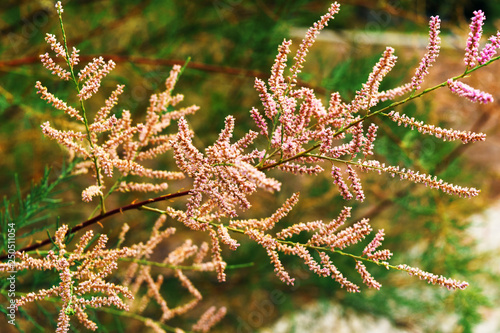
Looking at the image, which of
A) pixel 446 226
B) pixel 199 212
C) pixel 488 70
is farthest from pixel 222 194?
pixel 488 70

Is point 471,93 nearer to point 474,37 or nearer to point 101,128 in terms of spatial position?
point 474,37

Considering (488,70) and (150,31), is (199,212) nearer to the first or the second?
(150,31)

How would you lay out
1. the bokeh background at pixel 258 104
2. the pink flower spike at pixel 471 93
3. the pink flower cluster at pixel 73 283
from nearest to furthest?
the pink flower spike at pixel 471 93
the pink flower cluster at pixel 73 283
the bokeh background at pixel 258 104

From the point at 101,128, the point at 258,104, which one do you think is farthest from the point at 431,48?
the point at 258,104

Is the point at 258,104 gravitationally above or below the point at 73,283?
above

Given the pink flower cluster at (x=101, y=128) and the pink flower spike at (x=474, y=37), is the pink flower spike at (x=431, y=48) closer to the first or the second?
the pink flower spike at (x=474, y=37)

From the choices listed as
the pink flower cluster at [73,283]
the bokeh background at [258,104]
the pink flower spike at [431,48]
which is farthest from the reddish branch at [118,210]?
the bokeh background at [258,104]

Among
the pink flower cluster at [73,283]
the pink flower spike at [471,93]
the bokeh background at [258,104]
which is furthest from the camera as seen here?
the bokeh background at [258,104]

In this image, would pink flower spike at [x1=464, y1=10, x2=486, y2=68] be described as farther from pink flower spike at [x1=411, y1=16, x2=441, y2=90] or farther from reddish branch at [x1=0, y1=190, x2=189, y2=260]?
reddish branch at [x1=0, y1=190, x2=189, y2=260]
